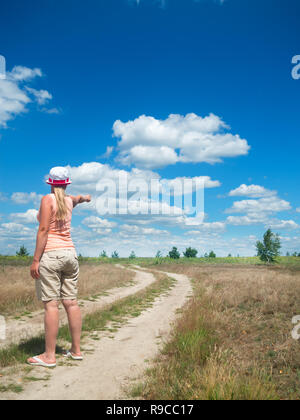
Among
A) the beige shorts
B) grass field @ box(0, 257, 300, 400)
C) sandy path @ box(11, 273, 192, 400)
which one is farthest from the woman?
grass field @ box(0, 257, 300, 400)

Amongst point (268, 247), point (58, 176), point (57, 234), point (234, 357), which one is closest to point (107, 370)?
point (234, 357)

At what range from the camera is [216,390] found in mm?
3586

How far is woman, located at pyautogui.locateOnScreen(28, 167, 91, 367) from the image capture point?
493cm

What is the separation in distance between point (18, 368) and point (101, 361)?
133 cm

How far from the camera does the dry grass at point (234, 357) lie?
3699 mm

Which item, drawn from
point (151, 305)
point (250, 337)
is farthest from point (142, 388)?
point (151, 305)

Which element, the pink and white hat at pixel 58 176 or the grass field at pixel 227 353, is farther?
the pink and white hat at pixel 58 176

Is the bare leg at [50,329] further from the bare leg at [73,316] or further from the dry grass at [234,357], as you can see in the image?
the dry grass at [234,357]

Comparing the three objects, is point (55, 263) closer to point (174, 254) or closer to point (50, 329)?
point (50, 329)

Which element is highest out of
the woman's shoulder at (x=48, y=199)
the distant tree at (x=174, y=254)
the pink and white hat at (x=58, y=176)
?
the pink and white hat at (x=58, y=176)

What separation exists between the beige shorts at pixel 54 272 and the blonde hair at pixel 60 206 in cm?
53

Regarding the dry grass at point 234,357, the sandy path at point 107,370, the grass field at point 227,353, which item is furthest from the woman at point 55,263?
the dry grass at point 234,357

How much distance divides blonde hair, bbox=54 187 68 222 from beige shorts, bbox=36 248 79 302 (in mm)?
533

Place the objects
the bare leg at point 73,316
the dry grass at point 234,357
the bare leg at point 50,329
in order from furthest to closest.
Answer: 1. the bare leg at point 73,316
2. the bare leg at point 50,329
3. the dry grass at point 234,357
